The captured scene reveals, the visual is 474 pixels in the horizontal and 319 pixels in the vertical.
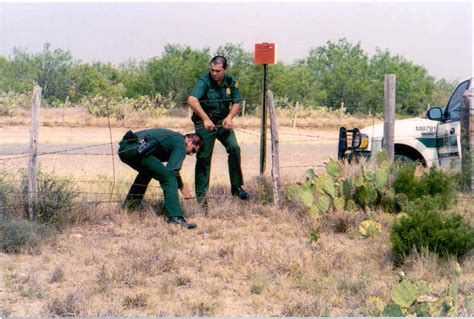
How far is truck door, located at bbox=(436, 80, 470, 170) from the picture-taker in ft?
32.3

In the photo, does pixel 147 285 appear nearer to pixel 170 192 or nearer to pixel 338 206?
pixel 170 192

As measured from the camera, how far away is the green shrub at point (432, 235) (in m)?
6.69

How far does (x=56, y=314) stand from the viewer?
17.7 feet

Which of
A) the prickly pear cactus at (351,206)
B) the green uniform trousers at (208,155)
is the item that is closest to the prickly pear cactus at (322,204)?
the prickly pear cactus at (351,206)

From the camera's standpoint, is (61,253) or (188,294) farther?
(61,253)

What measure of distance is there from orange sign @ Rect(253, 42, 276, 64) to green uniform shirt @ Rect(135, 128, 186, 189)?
87.2 inches

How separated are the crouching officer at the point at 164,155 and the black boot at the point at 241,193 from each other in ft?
3.71

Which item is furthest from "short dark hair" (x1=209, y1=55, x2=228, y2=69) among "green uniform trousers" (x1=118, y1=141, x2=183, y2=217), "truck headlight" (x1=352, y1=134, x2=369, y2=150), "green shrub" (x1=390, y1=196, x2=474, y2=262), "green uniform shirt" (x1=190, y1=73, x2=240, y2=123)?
"green shrub" (x1=390, y1=196, x2=474, y2=262)

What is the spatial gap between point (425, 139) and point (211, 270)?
4.85 metres

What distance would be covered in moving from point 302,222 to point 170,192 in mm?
1636

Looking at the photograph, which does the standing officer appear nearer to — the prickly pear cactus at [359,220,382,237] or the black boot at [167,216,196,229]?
the black boot at [167,216,196,229]

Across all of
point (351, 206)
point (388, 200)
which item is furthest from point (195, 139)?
point (388, 200)

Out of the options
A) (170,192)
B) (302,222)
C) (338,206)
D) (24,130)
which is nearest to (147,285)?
(170,192)

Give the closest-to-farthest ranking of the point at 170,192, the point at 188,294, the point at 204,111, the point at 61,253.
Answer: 1. the point at 188,294
2. the point at 61,253
3. the point at 170,192
4. the point at 204,111
